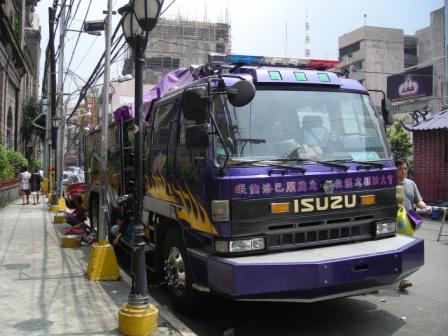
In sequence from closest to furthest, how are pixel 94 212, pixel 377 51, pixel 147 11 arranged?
pixel 147 11 < pixel 94 212 < pixel 377 51

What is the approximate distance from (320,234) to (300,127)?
1137 mm

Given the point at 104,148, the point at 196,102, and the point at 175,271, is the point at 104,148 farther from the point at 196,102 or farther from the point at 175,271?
the point at 196,102

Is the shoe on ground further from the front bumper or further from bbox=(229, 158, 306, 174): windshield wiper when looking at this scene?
bbox=(229, 158, 306, 174): windshield wiper

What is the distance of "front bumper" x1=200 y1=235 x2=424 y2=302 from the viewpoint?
4.53 meters

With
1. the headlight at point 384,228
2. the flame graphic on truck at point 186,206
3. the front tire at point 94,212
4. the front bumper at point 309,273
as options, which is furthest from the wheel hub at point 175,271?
the front tire at point 94,212

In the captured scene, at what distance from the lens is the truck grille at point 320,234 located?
4926mm

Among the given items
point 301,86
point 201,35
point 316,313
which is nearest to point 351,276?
point 316,313

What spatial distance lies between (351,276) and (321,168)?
3.71 ft

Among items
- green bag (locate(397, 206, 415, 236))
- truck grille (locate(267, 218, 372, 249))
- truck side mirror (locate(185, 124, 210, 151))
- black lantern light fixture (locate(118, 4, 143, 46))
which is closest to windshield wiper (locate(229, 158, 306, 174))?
truck side mirror (locate(185, 124, 210, 151))

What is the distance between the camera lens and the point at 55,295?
6.43 metres

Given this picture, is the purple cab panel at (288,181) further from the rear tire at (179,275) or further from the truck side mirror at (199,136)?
the rear tire at (179,275)

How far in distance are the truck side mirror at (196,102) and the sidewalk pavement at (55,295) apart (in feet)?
7.22

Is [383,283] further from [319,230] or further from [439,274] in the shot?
[439,274]

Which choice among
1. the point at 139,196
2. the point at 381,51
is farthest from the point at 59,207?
the point at 381,51
